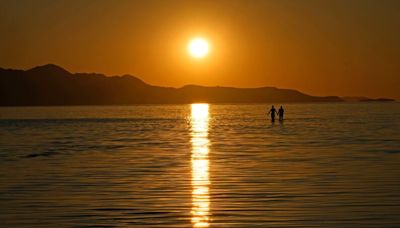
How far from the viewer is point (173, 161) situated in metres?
32.9

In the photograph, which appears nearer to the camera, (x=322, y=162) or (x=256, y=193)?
(x=256, y=193)

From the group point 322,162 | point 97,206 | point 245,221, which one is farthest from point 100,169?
point 245,221

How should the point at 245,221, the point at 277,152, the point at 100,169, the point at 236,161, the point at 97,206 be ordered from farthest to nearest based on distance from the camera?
the point at 277,152 < the point at 236,161 < the point at 100,169 < the point at 97,206 < the point at 245,221

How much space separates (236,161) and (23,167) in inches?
339

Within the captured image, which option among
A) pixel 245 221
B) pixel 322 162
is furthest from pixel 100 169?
→ pixel 245 221

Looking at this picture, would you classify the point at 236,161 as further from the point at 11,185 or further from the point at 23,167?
the point at 11,185

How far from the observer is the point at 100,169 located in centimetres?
2916

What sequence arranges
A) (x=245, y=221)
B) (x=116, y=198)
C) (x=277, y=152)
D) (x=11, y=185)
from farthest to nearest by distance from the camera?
(x=277, y=152)
(x=11, y=185)
(x=116, y=198)
(x=245, y=221)

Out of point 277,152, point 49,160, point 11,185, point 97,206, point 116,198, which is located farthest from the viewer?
point 277,152

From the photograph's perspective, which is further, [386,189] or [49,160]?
[49,160]

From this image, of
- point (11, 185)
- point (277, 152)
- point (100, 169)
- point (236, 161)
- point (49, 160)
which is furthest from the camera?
point (277, 152)

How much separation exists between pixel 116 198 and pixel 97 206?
1.57 metres

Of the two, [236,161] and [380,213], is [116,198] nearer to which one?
[380,213]

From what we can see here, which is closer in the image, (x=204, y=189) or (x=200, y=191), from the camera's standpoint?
(x=200, y=191)
